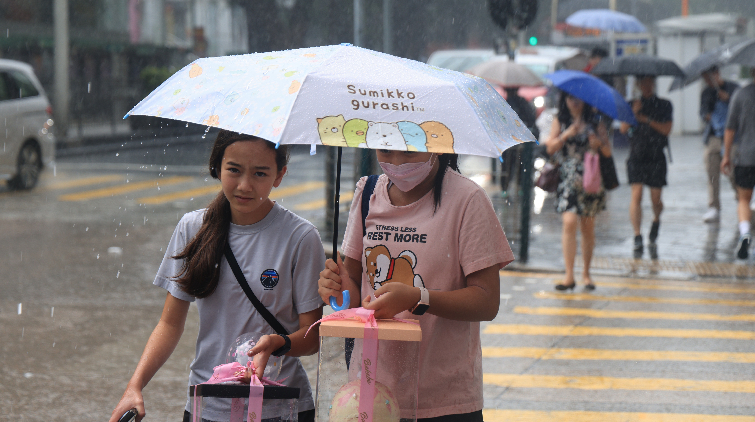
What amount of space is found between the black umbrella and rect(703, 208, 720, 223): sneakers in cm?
164

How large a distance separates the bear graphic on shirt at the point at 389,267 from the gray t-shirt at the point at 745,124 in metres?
7.26

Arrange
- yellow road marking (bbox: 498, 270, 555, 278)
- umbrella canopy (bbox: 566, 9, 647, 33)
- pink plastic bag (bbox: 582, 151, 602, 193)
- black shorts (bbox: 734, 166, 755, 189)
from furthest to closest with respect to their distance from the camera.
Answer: umbrella canopy (bbox: 566, 9, 647, 33)
black shorts (bbox: 734, 166, 755, 189)
yellow road marking (bbox: 498, 270, 555, 278)
pink plastic bag (bbox: 582, 151, 602, 193)

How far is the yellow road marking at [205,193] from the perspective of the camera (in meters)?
13.4

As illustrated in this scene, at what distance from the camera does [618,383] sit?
5449 millimetres

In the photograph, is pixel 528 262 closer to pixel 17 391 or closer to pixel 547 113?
pixel 17 391

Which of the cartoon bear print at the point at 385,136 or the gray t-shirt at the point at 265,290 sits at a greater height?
the cartoon bear print at the point at 385,136

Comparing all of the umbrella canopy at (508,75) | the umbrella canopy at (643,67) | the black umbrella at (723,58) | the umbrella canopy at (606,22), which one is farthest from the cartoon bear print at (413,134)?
the umbrella canopy at (606,22)

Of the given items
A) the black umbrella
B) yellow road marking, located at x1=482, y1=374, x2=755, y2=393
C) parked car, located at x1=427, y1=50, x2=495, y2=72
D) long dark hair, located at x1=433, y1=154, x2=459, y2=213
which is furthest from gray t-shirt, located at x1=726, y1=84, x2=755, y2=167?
parked car, located at x1=427, y1=50, x2=495, y2=72

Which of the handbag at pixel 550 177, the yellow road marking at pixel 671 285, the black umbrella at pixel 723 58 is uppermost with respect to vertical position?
the black umbrella at pixel 723 58

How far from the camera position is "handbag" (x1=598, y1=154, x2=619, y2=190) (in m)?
7.79

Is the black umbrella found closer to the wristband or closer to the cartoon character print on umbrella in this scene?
the cartoon character print on umbrella

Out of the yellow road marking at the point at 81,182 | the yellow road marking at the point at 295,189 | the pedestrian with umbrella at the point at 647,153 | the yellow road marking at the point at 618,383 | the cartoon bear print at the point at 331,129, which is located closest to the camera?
the cartoon bear print at the point at 331,129

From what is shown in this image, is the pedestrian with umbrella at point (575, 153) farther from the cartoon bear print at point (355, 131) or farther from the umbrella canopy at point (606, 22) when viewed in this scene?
the umbrella canopy at point (606, 22)

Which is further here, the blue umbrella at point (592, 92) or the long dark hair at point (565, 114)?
the long dark hair at point (565, 114)
